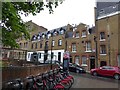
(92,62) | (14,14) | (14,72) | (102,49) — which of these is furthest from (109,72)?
(14,14)

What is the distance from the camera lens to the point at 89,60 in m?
33.9

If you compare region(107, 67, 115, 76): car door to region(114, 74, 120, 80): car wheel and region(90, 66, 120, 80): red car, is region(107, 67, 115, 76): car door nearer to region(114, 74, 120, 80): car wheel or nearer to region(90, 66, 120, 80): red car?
region(90, 66, 120, 80): red car

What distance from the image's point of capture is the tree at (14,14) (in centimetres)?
552

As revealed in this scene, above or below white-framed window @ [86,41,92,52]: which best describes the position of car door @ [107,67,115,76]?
below

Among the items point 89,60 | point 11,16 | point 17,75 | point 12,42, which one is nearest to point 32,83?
point 17,75

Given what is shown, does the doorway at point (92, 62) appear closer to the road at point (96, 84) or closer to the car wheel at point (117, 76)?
the car wheel at point (117, 76)

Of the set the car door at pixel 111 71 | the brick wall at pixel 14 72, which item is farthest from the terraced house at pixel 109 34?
the brick wall at pixel 14 72

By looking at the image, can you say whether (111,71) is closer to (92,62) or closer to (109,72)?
(109,72)

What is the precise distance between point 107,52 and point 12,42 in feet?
86.0

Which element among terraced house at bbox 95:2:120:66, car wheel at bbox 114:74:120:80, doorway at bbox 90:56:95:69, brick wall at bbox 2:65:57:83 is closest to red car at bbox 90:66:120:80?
car wheel at bbox 114:74:120:80

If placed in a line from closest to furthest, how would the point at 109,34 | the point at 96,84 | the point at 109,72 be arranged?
1. the point at 96,84
2. the point at 109,72
3. the point at 109,34

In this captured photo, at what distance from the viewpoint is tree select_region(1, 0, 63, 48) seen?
5523mm

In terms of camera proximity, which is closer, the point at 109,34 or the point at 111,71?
the point at 111,71

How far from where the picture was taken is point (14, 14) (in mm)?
5629
